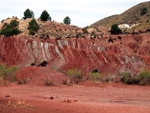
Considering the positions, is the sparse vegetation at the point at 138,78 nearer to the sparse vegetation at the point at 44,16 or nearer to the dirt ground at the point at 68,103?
the dirt ground at the point at 68,103

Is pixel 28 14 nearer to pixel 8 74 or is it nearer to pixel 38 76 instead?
pixel 8 74

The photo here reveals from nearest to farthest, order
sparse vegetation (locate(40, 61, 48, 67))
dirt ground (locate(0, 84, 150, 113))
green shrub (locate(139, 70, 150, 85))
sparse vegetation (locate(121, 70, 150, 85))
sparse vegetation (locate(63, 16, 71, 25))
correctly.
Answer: dirt ground (locate(0, 84, 150, 113))
green shrub (locate(139, 70, 150, 85))
sparse vegetation (locate(121, 70, 150, 85))
sparse vegetation (locate(40, 61, 48, 67))
sparse vegetation (locate(63, 16, 71, 25))

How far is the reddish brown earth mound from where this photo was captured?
84.9ft

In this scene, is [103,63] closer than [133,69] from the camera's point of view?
No

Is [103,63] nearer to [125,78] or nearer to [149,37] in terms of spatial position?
[125,78]

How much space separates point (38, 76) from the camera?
26453mm

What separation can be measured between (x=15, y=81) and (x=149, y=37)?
4569cm

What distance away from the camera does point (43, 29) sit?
247 ft

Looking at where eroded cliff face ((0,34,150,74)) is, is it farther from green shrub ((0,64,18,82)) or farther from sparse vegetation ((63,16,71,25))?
sparse vegetation ((63,16,71,25))

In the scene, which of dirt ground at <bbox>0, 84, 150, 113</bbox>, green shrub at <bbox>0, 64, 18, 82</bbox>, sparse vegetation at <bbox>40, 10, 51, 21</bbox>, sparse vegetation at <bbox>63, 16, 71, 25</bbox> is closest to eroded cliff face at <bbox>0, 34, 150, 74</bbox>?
→ green shrub at <bbox>0, 64, 18, 82</bbox>

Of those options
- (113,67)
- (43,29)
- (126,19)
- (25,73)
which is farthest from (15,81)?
(126,19)

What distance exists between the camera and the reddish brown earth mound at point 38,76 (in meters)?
25.9

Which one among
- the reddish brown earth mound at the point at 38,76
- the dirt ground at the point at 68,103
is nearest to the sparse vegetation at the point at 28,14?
the reddish brown earth mound at the point at 38,76

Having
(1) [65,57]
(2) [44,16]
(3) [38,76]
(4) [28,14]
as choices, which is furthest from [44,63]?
(4) [28,14]
